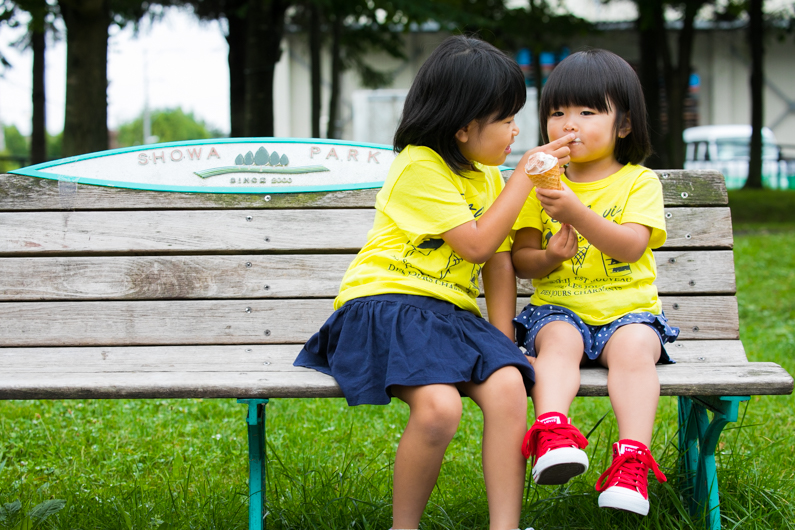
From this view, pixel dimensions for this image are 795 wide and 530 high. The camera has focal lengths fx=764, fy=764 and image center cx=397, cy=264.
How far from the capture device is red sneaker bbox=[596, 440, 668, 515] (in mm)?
1595

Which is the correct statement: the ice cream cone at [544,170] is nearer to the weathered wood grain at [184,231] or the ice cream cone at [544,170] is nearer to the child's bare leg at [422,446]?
the child's bare leg at [422,446]

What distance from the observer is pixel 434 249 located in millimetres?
1981

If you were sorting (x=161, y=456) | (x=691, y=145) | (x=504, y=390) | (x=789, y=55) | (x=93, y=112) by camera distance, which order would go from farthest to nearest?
(x=789, y=55), (x=691, y=145), (x=93, y=112), (x=161, y=456), (x=504, y=390)

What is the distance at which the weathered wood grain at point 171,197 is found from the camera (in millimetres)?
2477

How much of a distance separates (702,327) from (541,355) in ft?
2.61

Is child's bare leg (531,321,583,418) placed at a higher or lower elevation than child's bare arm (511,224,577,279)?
lower

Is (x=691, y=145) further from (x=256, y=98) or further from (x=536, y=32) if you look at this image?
(x=256, y=98)

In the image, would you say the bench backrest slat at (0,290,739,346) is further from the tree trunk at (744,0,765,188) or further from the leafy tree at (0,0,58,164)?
the tree trunk at (744,0,765,188)

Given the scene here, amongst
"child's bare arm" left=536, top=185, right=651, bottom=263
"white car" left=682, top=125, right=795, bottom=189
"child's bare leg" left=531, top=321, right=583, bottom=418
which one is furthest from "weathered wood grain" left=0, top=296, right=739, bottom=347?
"white car" left=682, top=125, right=795, bottom=189

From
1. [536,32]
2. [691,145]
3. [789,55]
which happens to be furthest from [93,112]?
[789,55]

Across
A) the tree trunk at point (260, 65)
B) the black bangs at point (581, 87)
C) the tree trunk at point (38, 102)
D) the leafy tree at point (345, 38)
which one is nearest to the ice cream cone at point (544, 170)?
the black bangs at point (581, 87)

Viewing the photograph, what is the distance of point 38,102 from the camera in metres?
9.23

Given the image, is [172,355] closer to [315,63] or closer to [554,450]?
[554,450]

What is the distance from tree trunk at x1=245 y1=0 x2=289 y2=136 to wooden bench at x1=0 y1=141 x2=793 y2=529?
167 inches
